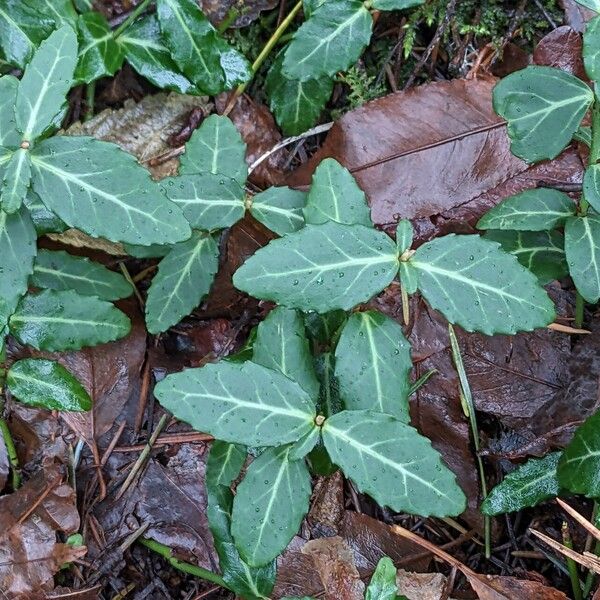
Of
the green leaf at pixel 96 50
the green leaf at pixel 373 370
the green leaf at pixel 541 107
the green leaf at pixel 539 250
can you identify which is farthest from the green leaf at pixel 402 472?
the green leaf at pixel 96 50

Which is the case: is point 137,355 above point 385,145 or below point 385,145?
below

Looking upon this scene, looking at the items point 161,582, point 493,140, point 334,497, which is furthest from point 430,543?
point 493,140

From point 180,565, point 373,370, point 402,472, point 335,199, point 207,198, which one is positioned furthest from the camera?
point 180,565

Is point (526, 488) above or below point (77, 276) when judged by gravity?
below

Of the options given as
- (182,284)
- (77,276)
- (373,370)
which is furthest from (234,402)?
(77,276)

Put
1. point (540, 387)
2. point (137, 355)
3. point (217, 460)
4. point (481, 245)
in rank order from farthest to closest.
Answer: point (137, 355)
point (540, 387)
point (217, 460)
point (481, 245)

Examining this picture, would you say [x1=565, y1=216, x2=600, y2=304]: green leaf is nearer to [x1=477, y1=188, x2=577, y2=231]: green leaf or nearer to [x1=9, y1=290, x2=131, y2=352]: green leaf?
[x1=477, y1=188, x2=577, y2=231]: green leaf

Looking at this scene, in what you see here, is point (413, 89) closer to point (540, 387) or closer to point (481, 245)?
point (481, 245)

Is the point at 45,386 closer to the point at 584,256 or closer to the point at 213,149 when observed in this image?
the point at 213,149
